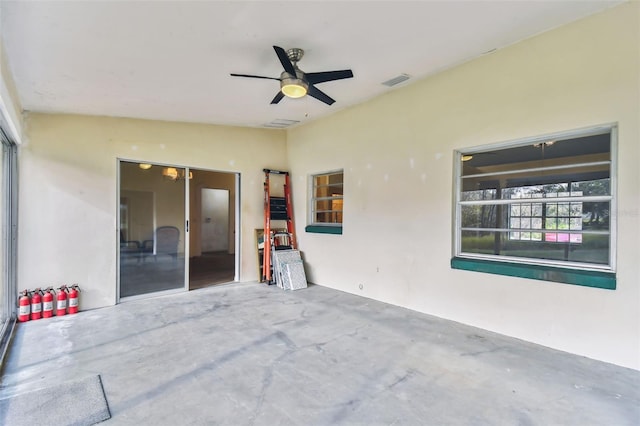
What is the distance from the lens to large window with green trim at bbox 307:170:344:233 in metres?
5.66

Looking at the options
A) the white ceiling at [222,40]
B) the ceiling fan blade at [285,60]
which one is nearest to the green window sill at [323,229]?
the white ceiling at [222,40]

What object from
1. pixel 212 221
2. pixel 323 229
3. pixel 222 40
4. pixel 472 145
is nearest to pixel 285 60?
pixel 222 40

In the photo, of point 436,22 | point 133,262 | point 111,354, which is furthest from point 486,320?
point 133,262

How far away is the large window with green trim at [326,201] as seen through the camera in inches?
223

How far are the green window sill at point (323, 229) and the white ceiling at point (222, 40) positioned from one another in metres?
2.39

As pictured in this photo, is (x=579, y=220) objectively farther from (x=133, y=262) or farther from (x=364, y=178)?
(x=133, y=262)

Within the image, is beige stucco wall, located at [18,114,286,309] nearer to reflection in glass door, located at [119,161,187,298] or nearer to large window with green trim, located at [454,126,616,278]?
reflection in glass door, located at [119,161,187,298]

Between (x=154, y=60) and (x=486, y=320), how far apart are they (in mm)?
4408

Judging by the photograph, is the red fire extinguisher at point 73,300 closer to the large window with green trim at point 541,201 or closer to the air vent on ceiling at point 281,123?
the air vent on ceiling at point 281,123

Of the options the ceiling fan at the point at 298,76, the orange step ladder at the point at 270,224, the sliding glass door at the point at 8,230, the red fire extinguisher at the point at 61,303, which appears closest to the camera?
the ceiling fan at the point at 298,76

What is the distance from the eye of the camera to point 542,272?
10.3ft

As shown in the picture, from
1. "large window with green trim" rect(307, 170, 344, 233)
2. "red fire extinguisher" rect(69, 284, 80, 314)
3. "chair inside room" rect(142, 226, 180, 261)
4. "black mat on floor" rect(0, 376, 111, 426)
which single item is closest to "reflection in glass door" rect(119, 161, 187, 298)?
"chair inside room" rect(142, 226, 180, 261)

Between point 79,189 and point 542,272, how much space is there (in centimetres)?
570

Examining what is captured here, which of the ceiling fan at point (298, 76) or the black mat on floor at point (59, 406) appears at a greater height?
the ceiling fan at point (298, 76)
